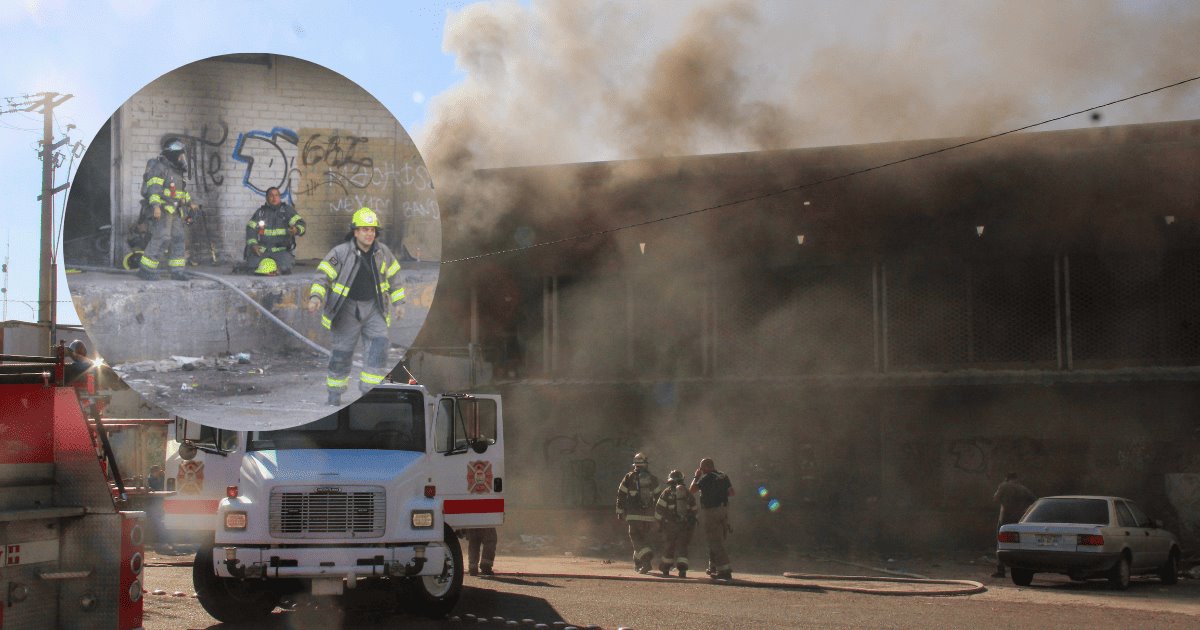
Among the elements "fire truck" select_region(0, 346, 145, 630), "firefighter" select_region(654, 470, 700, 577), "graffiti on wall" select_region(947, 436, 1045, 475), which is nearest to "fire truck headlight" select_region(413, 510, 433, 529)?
"fire truck" select_region(0, 346, 145, 630)

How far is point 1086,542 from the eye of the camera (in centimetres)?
1448

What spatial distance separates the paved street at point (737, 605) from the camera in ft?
33.8

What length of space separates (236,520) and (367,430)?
1425 millimetres

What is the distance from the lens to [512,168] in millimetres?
26000

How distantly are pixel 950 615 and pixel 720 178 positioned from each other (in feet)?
49.6

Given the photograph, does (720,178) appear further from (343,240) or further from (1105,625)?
(343,240)

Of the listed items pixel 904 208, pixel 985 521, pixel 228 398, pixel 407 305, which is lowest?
pixel 985 521

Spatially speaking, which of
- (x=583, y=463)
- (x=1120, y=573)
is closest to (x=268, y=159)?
(x=1120, y=573)

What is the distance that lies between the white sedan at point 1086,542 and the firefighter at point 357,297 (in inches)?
450

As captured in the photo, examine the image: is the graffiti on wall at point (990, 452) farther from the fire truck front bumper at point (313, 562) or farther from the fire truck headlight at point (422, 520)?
the fire truck front bumper at point (313, 562)

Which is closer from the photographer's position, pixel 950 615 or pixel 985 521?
pixel 950 615

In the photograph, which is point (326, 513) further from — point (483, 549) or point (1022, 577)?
point (1022, 577)

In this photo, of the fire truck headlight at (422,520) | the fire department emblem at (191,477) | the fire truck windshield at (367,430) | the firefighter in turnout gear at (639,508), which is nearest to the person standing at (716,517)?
the firefighter in turnout gear at (639,508)

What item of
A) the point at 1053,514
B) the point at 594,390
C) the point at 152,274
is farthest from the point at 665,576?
the point at 152,274
